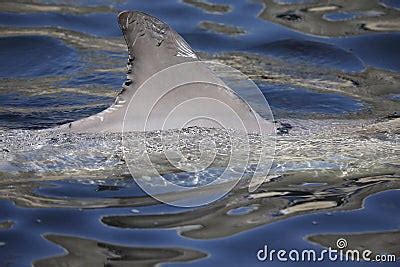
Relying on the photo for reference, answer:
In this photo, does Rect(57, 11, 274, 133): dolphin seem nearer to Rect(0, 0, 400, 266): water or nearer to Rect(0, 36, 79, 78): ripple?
Rect(0, 0, 400, 266): water

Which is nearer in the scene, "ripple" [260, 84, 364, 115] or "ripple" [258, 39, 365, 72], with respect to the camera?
"ripple" [260, 84, 364, 115]

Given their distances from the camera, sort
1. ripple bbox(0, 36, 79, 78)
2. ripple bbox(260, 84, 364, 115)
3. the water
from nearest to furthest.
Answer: the water, ripple bbox(260, 84, 364, 115), ripple bbox(0, 36, 79, 78)

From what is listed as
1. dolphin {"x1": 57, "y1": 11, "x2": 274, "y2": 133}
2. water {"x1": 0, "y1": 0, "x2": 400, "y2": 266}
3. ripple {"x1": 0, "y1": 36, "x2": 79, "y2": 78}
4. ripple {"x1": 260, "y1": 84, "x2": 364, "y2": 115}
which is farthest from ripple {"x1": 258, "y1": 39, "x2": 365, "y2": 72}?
dolphin {"x1": 57, "y1": 11, "x2": 274, "y2": 133}

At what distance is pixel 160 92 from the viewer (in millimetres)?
5168

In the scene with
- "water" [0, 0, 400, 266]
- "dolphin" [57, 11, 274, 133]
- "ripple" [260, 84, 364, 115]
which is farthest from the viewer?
"ripple" [260, 84, 364, 115]

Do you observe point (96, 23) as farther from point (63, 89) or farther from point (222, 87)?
point (222, 87)

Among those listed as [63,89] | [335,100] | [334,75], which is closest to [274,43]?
[334,75]

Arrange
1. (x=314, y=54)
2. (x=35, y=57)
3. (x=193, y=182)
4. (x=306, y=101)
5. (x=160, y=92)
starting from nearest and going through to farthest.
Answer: (x=193, y=182), (x=160, y=92), (x=306, y=101), (x=35, y=57), (x=314, y=54)

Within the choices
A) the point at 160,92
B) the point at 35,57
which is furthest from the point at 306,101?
the point at 35,57

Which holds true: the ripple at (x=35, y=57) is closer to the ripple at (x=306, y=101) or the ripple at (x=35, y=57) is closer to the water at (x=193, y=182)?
the water at (x=193, y=182)

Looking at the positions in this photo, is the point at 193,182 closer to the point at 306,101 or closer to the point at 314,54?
the point at 306,101

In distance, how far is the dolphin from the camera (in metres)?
5.11

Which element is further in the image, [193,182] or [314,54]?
[314,54]

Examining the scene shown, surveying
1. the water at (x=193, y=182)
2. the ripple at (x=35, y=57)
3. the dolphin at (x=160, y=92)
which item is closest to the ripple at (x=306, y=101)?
the water at (x=193, y=182)
